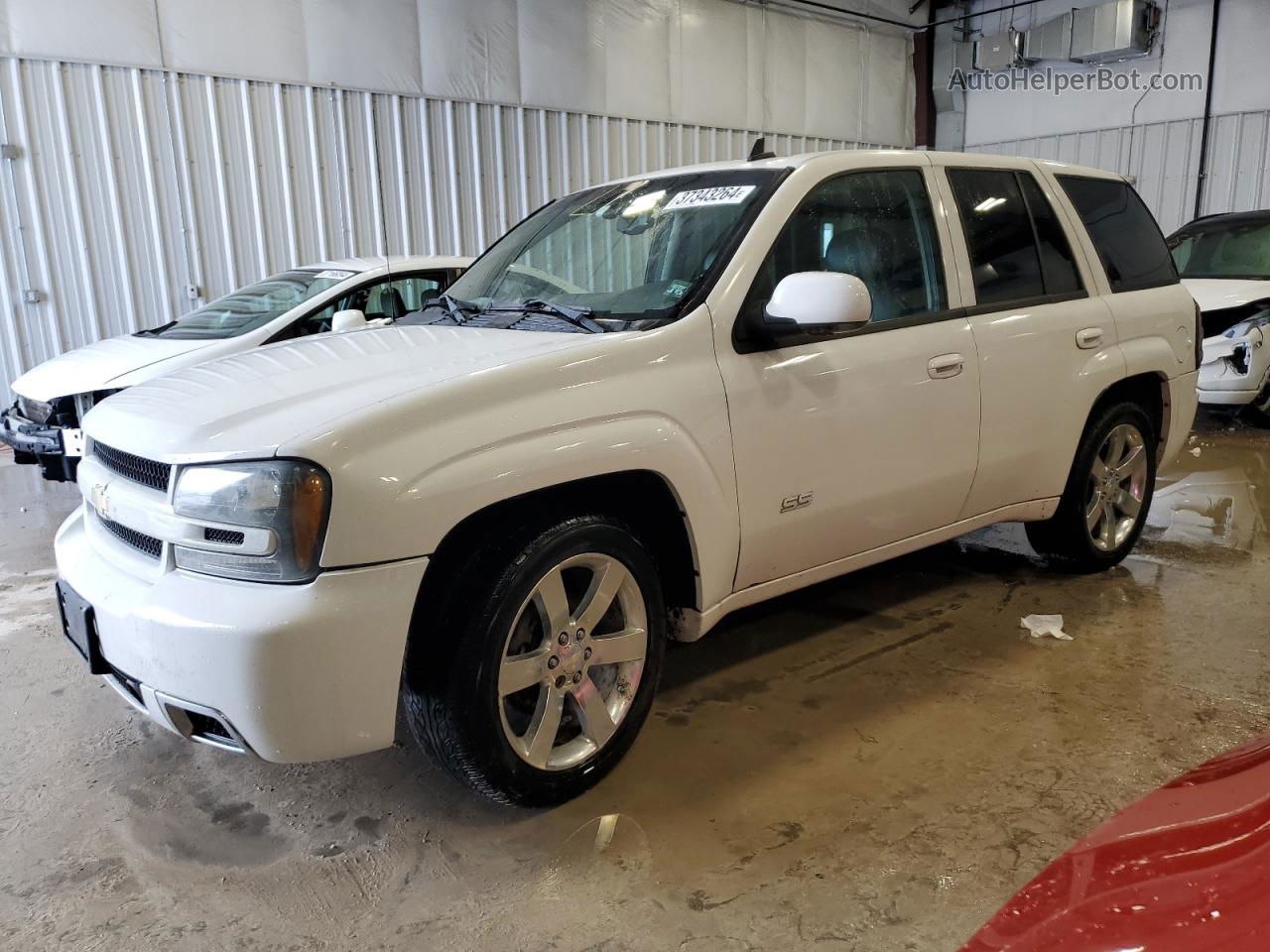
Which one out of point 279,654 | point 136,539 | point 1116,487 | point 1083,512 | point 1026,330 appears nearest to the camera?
point 279,654

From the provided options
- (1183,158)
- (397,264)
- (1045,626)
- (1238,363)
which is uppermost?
(1183,158)

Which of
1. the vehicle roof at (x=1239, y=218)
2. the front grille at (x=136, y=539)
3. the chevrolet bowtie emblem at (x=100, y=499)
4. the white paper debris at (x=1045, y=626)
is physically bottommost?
the white paper debris at (x=1045, y=626)

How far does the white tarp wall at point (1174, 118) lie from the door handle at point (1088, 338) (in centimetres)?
1029

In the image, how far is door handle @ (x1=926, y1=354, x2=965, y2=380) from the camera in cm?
306

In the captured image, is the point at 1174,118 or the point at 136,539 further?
the point at 1174,118

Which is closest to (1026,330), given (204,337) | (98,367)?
(204,337)

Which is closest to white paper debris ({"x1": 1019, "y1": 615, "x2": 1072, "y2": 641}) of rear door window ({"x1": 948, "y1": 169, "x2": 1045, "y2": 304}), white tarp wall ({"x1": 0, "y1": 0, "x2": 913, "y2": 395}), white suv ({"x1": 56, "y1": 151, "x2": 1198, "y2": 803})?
white suv ({"x1": 56, "y1": 151, "x2": 1198, "y2": 803})

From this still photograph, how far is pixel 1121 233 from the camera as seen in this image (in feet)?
13.1

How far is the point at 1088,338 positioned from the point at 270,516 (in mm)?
3062

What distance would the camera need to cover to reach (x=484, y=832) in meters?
2.38

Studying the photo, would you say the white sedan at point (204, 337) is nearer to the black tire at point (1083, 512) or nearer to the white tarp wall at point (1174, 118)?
the black tire at point (1083, 512)

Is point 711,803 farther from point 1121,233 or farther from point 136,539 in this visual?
point 1121,233

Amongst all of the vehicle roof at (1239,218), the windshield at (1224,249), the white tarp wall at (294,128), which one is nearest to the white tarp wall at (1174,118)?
the vehicle roof at (1239,218)

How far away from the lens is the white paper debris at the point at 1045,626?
11.5ft
